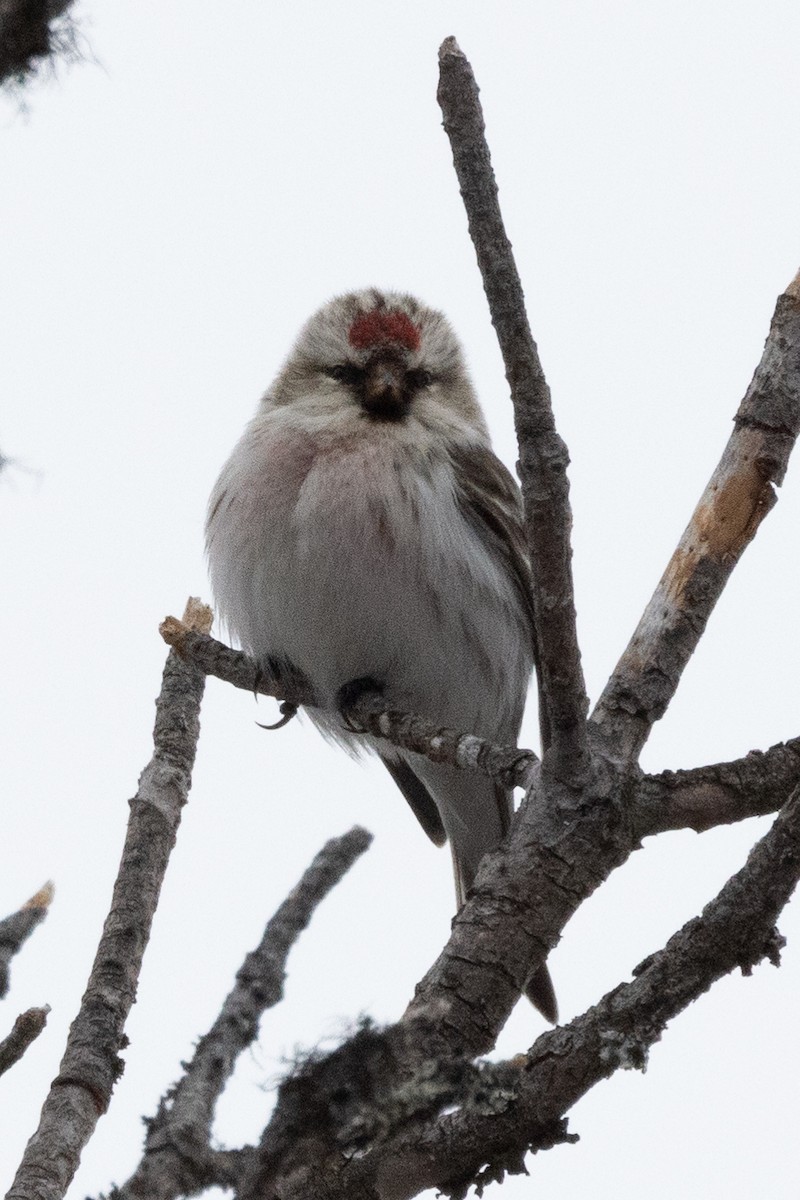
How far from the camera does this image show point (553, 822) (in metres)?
3.09

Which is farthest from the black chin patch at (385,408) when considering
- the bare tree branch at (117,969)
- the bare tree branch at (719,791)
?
the bare tree branch at (719,791)

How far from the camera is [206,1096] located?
1.67 m

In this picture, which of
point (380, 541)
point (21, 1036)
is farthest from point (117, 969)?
point (380, 541)

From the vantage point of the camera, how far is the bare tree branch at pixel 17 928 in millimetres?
2914

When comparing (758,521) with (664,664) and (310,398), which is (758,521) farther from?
(310,398)

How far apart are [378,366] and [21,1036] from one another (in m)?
3.27

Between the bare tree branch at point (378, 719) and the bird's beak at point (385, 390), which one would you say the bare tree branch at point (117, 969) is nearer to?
the bare tree branch at point (378, 719)

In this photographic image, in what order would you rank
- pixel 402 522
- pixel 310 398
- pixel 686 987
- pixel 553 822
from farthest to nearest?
pixel 310 398
pixel 402 522
pixel 553 822
pixel 686 987

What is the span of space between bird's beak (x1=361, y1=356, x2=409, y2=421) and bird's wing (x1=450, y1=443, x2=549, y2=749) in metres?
0.26

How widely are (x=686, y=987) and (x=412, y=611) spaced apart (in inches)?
102

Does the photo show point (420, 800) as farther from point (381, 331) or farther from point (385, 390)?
point (381, 331)

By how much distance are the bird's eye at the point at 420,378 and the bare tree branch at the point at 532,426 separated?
2.65 m

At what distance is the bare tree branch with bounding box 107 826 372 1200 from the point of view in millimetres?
1526

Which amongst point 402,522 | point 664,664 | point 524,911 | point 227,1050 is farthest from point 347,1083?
point 402,522
